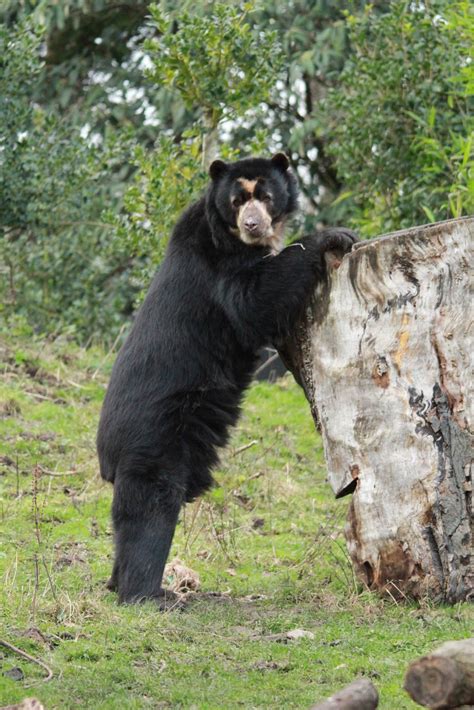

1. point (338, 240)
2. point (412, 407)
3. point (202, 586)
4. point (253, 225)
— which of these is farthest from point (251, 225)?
point (202, 586)

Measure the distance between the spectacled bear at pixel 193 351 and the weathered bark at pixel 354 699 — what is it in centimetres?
259

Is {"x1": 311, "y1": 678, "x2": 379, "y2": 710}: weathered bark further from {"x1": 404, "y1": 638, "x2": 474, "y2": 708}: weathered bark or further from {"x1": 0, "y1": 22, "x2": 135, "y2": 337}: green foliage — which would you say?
{"x1": 0, "y1": 22, "x2": 135, "y2": 337}: green foliage

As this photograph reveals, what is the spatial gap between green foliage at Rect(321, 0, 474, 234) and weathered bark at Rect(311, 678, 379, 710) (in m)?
7.10

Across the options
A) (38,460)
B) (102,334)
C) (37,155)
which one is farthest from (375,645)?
(102,334)

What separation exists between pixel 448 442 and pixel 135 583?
68.4 inches

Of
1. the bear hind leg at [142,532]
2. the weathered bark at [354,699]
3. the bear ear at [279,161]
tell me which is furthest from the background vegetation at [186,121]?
the weathered bark at [354,699]

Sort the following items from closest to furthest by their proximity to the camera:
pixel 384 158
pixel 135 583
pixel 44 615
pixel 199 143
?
pixel 44 615 → pixel 135 583 → pixel 199 143 → pixel 384 158

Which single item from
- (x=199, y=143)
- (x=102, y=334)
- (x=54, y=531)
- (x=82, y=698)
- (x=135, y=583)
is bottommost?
(x=102, y=334)

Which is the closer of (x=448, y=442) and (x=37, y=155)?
(x=448, y=442)

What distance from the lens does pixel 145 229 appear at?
1014 cm

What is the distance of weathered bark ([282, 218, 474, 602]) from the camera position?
219 inches

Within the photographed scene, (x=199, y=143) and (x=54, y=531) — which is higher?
(x=199, y=143)

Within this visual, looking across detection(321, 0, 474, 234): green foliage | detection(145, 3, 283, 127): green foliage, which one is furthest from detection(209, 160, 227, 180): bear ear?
detection(321, 0, 474, 234): green foliage

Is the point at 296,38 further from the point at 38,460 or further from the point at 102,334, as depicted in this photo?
the point at 38,460
